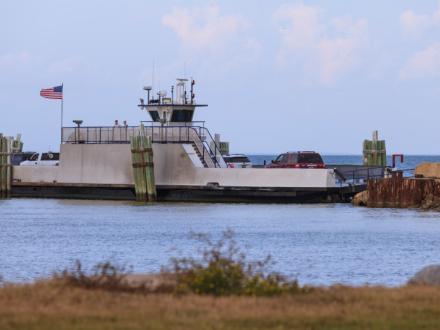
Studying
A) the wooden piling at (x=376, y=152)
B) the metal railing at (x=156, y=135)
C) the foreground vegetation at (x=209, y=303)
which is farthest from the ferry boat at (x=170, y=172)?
the foreground vegetation at (x=209, y=303)

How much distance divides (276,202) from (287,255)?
24622mm

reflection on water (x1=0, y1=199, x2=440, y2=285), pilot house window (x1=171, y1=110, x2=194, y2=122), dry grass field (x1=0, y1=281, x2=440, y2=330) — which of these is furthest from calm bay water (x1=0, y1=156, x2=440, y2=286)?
dry grass field (x1=0, y1=281, x2=440, y2=330)

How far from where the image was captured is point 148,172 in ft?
193

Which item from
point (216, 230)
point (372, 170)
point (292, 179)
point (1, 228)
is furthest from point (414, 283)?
point (372, 170)

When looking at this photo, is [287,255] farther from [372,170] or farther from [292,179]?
[372,170]

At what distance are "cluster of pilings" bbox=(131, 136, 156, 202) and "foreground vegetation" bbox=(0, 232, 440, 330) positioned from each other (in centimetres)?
3991

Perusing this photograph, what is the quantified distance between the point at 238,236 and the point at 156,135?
71.5 ft

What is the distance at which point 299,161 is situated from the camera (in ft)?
201

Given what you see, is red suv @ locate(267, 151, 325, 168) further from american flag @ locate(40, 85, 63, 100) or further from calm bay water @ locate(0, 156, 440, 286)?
american flag @ locate(40, 85, 63, 100)

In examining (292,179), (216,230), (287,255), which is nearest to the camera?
(287,255)

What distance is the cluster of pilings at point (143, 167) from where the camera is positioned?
58625 mm

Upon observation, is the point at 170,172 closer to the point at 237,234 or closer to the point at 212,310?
the point at 237,234

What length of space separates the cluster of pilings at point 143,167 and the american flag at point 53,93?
686cm

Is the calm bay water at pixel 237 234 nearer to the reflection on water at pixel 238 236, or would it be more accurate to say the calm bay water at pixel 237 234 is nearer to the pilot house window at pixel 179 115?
the reflection on water at pixel 238 236
